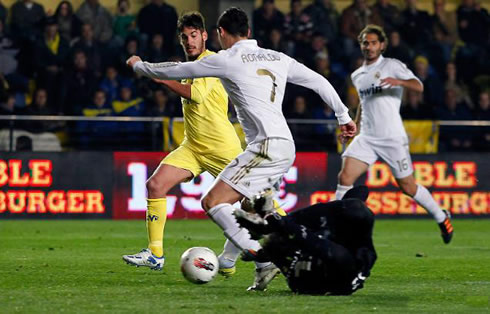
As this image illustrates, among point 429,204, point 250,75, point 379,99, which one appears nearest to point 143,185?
point 379,99

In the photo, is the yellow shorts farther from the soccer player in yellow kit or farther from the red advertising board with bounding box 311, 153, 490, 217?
the red advertising board with bounding box 311, 153, 490, 217

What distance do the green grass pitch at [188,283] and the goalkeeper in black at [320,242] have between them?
13 centimetres

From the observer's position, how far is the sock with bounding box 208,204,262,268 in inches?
302

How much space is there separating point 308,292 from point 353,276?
1.19 ft

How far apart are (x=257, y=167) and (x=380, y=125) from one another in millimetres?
5609

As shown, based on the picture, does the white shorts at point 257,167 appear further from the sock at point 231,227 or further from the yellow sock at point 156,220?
the yellow sock at point 156,220

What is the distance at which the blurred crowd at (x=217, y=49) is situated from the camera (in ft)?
59.0

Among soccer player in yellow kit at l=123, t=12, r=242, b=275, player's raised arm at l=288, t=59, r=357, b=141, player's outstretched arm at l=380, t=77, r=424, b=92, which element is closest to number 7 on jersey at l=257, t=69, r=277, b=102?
player's raised arm at l=288, t=59, r=357, b=141

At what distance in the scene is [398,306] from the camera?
22.7ft

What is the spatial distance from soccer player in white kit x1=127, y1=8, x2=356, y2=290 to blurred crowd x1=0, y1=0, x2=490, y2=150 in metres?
9.47

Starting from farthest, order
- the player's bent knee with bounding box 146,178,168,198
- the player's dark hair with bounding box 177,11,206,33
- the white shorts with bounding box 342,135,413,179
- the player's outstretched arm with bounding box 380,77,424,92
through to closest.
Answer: the white shorts with bounding box 342,135,413,179 → the player's outstretched arm with bounding box 380,77,424,92 → the player's bent knee with bounding box 146,178,168,198 → the player's dark hair with bounding box 177,11,206,33

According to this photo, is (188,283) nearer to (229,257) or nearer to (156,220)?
(229,257)

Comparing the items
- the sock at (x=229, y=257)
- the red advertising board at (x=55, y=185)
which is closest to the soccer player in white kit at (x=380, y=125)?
the sock at (x=229, y=257)

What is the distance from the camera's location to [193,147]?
945 centimetres
